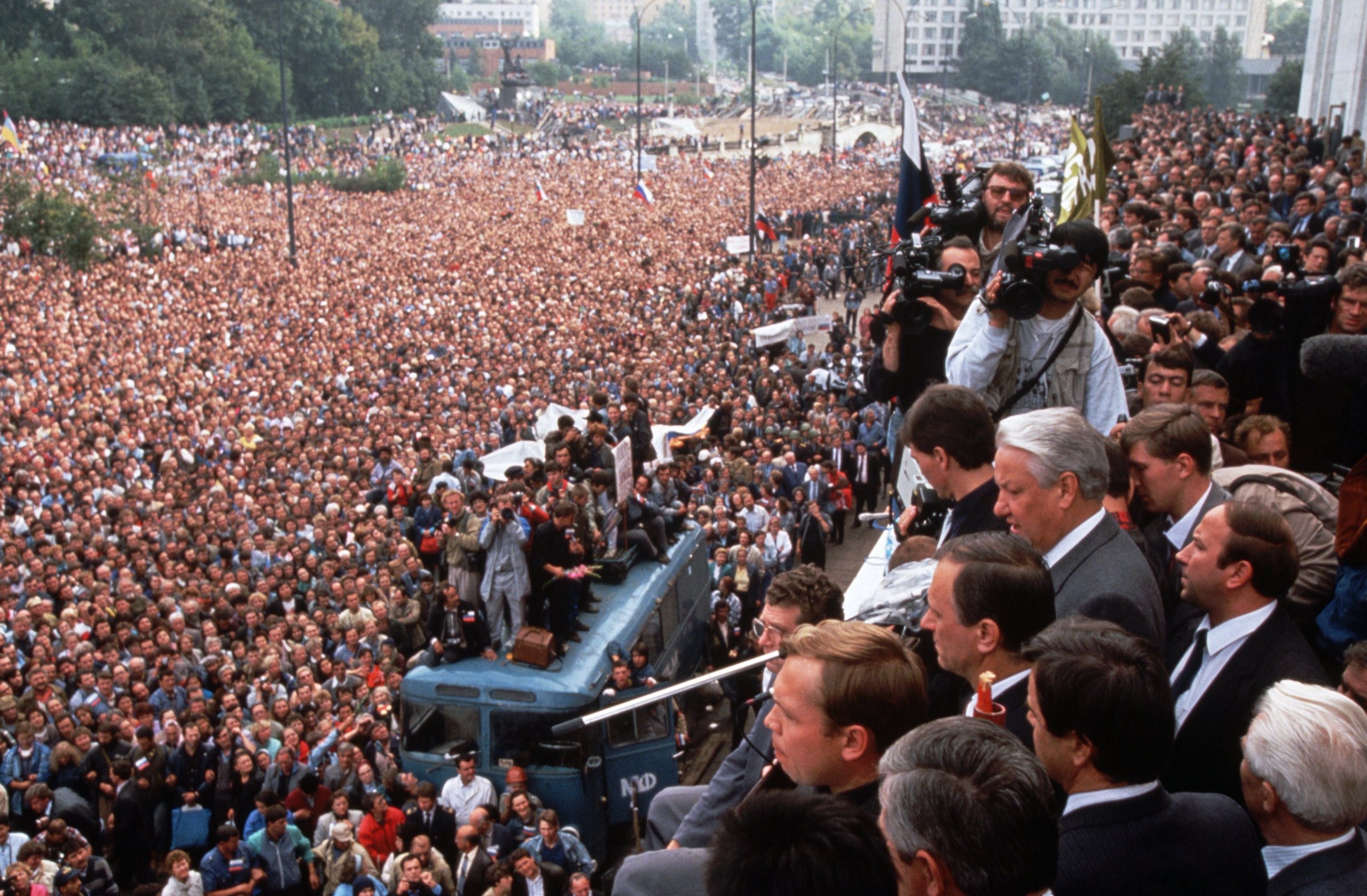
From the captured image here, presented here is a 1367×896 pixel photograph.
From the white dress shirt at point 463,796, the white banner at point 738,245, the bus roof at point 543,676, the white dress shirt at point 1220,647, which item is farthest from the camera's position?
the white banner at point 738,245

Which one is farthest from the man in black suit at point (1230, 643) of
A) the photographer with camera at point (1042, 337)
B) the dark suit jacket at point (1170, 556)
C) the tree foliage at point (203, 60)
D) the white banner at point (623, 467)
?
the tree foliage at point (203, 60)

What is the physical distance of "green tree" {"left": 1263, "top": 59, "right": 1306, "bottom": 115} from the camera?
4838 centimetres

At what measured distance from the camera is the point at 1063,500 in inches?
144

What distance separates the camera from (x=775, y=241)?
4444cm

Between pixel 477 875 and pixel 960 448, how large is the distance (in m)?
5.59

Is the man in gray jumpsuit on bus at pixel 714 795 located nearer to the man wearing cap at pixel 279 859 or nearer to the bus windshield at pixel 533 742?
the bus windshield at pixel 533 742

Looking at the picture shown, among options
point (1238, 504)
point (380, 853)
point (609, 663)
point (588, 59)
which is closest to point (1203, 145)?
point (609, 663)

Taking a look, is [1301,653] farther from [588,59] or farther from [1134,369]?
[588,59]

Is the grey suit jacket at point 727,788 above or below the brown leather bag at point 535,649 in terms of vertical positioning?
above

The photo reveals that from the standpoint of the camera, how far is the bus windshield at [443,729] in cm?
974

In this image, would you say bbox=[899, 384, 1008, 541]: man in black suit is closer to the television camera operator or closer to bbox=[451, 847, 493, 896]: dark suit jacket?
the television camera operator

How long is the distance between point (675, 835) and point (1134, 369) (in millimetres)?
4271

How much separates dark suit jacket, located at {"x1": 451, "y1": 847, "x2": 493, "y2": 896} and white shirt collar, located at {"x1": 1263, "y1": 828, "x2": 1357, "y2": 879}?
6046 mm

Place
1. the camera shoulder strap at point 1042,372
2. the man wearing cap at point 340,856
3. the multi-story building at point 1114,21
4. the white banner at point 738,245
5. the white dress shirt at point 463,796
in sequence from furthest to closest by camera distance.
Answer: the multi-story building at point 1114,21 < the white banner at point 738,245 < the white dress shirt at point 463,796 < the man wearing cap at point 340,856 < the camera shoulder strap at point 1042,372
